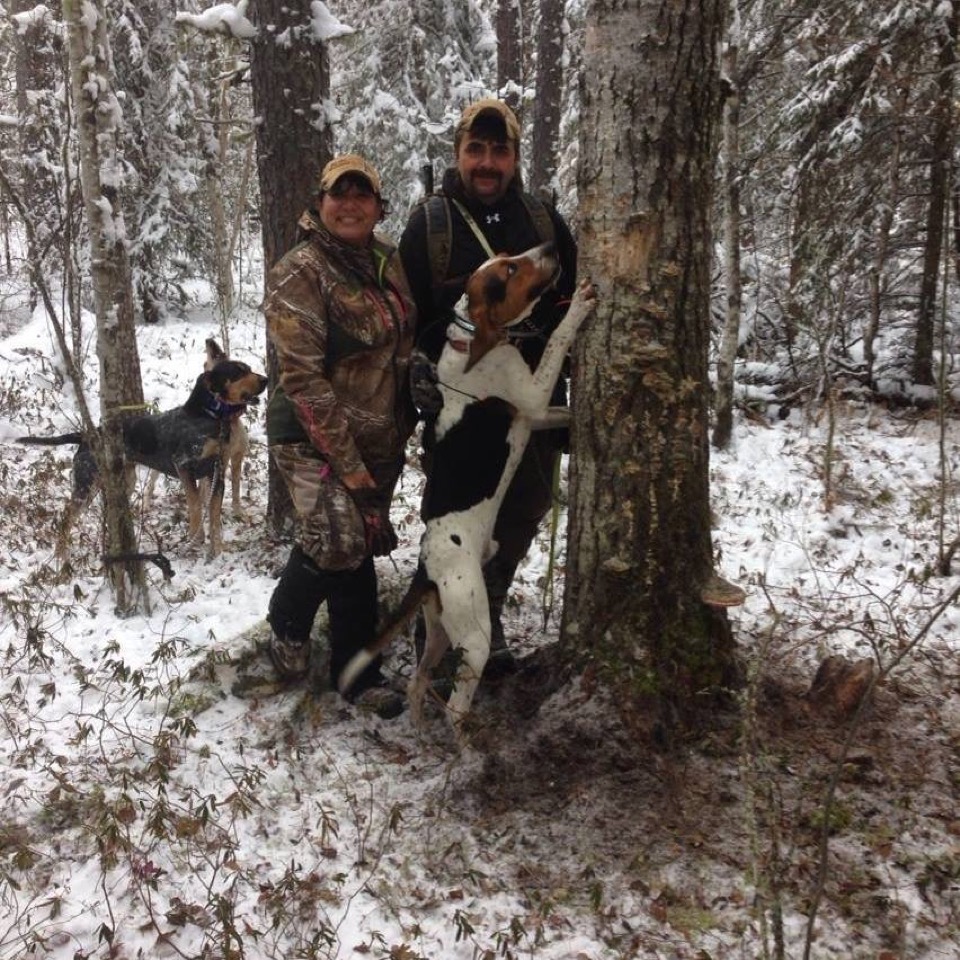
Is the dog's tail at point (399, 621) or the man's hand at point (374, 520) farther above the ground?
the man's hand at point (374, 520)

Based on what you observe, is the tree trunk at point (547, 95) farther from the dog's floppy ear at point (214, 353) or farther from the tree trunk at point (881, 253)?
the dog's floppy ear at point (214, 353)

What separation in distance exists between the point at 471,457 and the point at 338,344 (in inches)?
30.3

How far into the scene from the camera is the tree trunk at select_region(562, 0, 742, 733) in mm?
2707

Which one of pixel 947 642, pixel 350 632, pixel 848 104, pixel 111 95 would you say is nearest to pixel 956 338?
pixel 848 104

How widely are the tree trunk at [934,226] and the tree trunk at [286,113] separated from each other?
5.73 metres

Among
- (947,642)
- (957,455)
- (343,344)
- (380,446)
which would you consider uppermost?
(343,344)

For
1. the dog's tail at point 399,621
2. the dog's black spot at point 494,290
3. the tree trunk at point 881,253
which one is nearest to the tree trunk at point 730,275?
the tree trunk at point 881,253

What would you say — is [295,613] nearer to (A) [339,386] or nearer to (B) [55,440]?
(A) [339,386]

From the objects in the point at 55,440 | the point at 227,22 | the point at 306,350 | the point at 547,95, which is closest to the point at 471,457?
the point at 306,350

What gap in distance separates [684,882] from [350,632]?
188cm

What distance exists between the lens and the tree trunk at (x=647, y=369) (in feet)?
8.88

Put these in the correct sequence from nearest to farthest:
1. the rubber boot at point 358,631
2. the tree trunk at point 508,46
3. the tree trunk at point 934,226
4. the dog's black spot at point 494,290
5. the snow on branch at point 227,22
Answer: the dog's black spot at point 494,290
the rubber boot at point 358,631
the snow on branch at point 227,22
the tree trunk at point 934,226
the tree trunk at point 508,46

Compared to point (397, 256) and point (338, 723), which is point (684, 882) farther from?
point (397, 256)

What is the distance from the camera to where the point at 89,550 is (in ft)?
18.1
